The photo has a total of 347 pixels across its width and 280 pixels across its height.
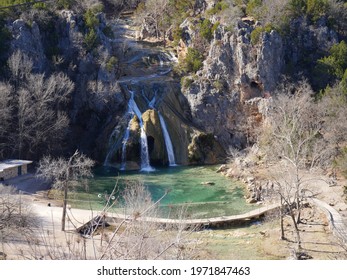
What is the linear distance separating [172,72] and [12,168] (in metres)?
20.1

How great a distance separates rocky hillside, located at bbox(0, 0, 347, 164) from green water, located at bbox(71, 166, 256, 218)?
316cm

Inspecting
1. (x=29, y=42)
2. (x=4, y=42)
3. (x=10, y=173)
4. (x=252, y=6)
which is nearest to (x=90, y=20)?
(x=29, y=42)

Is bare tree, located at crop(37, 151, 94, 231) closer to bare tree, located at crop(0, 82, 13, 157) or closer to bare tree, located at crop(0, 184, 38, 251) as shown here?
bare tree, located at crop(0, 184, 38, 251)

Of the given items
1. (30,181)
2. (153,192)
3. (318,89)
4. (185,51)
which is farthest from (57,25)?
(318,89)

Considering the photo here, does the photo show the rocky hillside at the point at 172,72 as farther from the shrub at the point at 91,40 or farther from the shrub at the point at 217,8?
the shrub at the point at 217,8

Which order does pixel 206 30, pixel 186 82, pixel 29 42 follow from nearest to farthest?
pixel 29 42, pixel 186 82, pixel 206 30

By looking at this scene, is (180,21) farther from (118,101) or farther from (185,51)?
(118,101)

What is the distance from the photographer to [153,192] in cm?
3102

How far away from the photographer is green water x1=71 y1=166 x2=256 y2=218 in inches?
1098

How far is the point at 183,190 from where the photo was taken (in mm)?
31922

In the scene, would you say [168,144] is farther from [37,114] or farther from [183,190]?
[37,114]

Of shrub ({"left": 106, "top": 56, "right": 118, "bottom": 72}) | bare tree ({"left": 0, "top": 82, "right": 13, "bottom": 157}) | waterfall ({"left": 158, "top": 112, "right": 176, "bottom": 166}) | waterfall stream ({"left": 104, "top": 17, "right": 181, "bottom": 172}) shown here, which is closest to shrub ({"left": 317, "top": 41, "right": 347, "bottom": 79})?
waterfall stream ({"left": 104, "top": 17, "right": 181, "bottom": 172})

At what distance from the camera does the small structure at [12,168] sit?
31.1m

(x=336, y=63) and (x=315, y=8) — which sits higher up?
(x=315, y=8)
